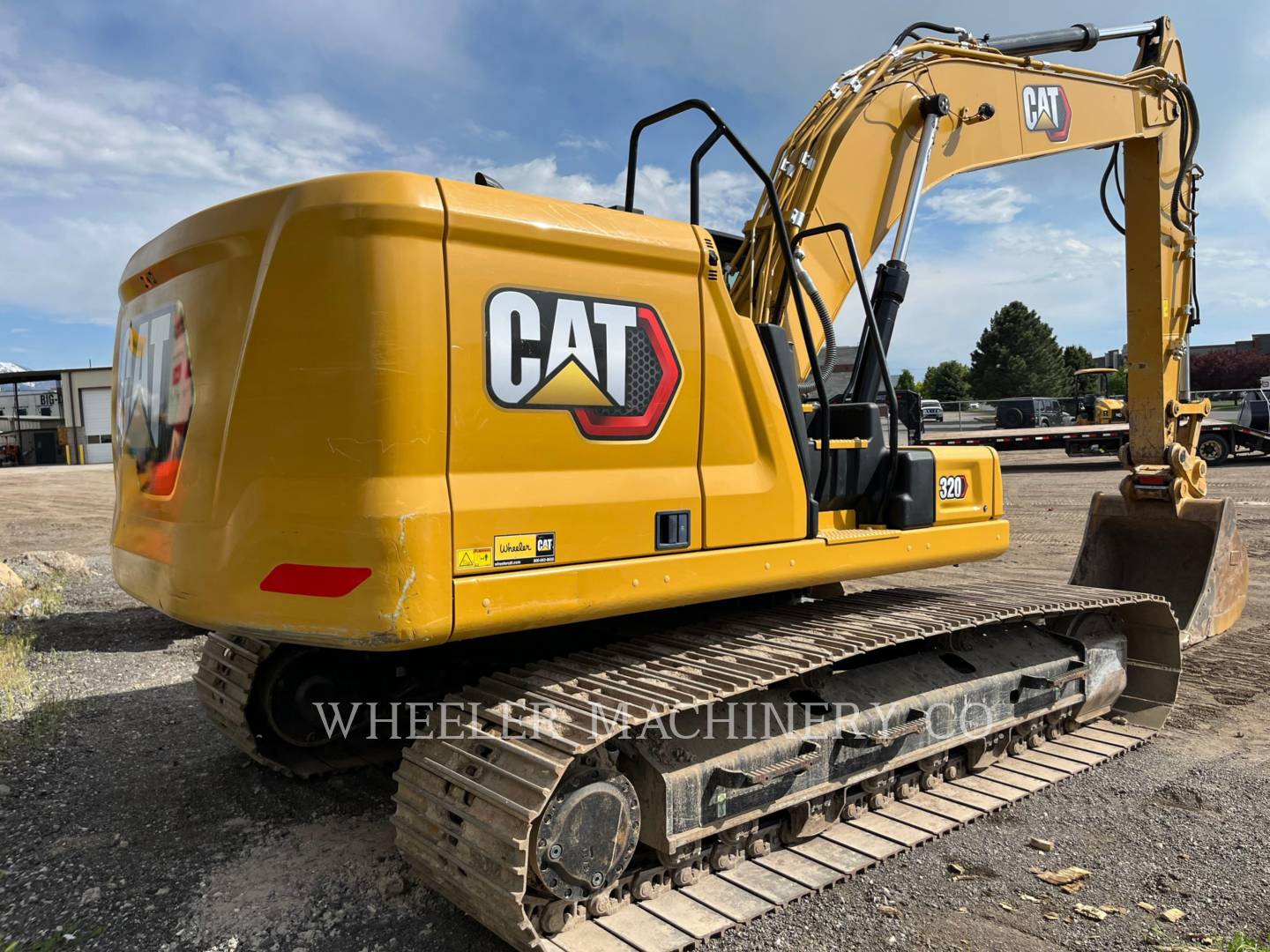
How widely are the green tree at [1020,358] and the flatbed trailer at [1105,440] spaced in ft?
109

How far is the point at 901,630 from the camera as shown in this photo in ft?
12.4

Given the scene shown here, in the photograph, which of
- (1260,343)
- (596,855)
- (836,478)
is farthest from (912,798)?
(1260,343)

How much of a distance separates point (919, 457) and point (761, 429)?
3.10 feet

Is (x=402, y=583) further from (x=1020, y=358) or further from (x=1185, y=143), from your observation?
(x=1020, y=358)

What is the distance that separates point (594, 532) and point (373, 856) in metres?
1.68

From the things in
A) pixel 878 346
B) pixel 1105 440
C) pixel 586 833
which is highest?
pixel 878 346

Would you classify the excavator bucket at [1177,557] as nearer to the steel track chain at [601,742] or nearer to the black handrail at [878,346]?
the steel track chain at [601,742]

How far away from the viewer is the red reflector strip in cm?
263

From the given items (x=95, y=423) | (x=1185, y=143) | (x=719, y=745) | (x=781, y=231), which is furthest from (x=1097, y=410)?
(x=95, y=423)

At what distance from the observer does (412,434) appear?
2.66m

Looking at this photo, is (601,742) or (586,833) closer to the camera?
(601,742)

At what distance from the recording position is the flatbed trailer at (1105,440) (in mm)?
20859

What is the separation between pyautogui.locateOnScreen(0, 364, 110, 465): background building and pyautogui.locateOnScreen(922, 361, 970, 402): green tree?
2034 inches

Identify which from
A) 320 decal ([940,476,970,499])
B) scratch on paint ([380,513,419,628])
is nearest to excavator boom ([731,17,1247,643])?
320 decal ([940,476,970,499])
